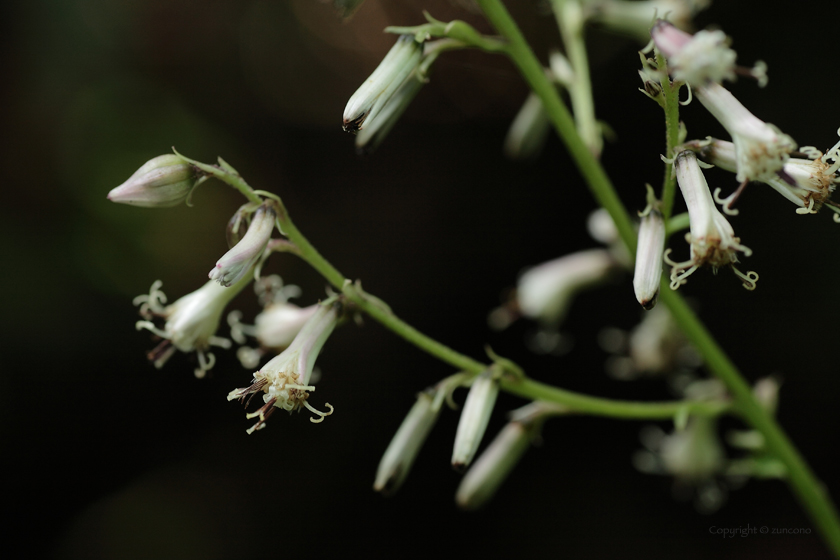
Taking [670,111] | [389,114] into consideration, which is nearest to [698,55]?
[670,111]

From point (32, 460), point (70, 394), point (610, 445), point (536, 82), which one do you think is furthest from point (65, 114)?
point (610, 445)

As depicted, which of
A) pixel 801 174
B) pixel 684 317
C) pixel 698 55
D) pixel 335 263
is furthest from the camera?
pixel 335 263

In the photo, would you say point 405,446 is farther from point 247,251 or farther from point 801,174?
point 801,174

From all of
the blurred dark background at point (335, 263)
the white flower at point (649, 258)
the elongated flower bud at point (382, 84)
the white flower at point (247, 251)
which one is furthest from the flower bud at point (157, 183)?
the blurred dark background at point (335, 263)

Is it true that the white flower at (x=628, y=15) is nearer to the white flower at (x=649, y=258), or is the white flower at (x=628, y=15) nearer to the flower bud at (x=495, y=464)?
the white flower at (x=649, y=258)

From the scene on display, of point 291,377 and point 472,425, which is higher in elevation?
point 472,425

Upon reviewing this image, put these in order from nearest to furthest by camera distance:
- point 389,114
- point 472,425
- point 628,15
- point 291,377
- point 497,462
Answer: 1. point 291,377
2. point 472,425
3. point 389,114
4. point 497,462
5. point 628,15

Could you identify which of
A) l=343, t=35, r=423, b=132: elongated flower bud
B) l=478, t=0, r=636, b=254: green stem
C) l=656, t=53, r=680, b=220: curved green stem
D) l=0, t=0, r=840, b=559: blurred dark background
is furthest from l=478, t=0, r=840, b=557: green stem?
l=0, t=0, r=840, b=559: blurred dark background
